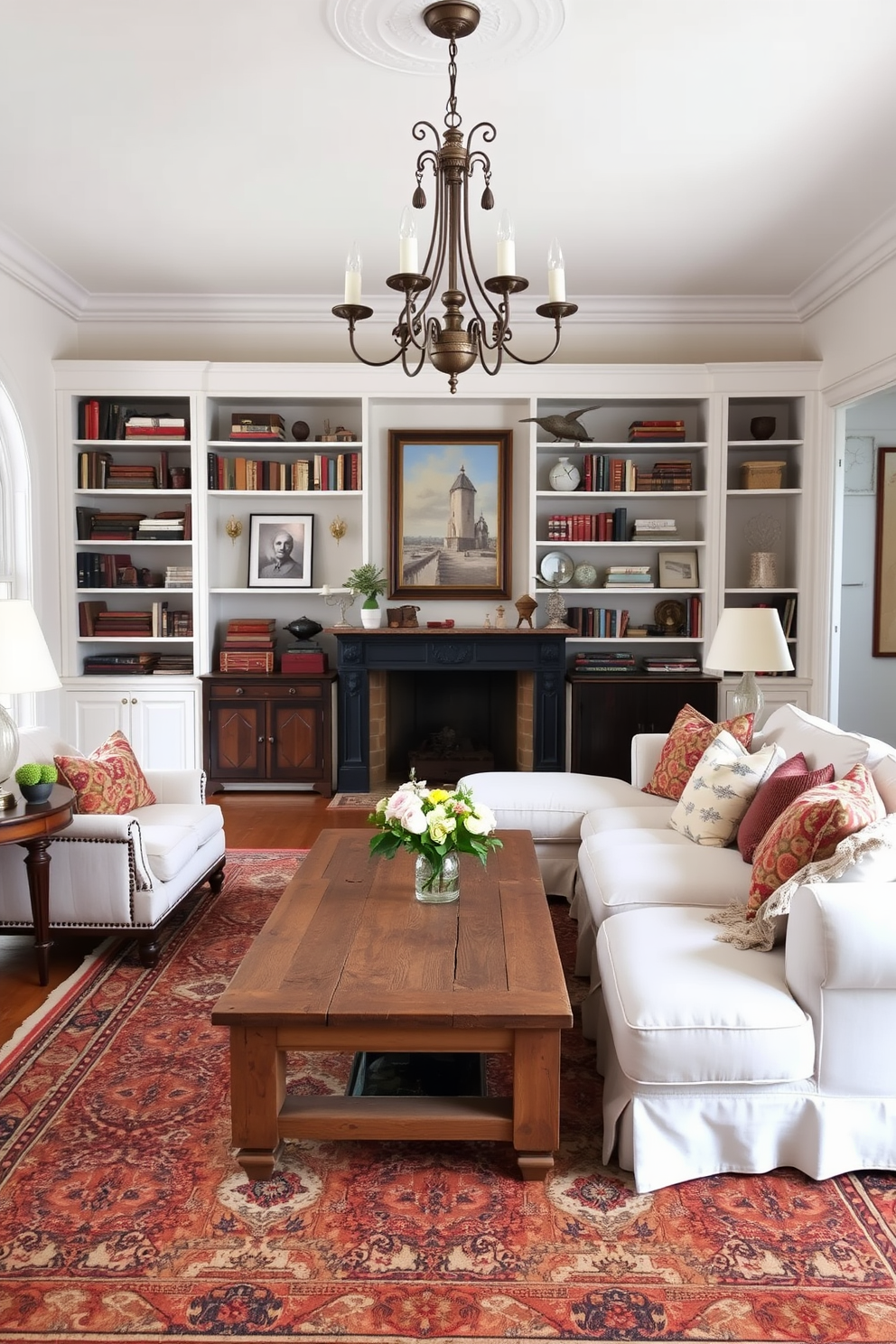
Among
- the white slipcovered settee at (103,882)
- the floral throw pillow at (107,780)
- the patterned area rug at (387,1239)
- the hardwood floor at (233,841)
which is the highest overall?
the floral throw pillow at (107,780)

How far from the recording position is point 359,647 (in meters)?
6.23

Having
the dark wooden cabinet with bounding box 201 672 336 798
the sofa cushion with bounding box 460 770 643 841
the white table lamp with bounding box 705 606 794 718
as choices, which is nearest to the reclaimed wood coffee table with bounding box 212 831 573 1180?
the sofa cushion with bounding box 460 770 643 841

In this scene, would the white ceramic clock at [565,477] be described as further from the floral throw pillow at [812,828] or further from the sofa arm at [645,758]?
the floral throw pillow at [812,828]

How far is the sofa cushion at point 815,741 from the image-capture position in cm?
310

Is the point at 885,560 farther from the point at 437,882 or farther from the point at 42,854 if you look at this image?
the point at 42,854

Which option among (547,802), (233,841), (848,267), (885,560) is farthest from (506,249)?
(885,560)

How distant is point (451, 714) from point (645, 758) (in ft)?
8.12

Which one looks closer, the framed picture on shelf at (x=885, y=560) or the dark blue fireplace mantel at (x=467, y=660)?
the dark blue fireplace mantel at (x=467, y=660)

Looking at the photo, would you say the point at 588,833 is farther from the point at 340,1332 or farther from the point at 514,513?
Result: the point at 514,513

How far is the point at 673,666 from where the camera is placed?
6.41m

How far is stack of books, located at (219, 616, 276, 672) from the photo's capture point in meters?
6.44

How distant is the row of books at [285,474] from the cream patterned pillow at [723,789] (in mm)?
3520

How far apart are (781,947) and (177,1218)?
62.3 inches

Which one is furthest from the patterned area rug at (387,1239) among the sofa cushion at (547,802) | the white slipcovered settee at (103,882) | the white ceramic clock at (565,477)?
the white ceramic clock at (565,477)
